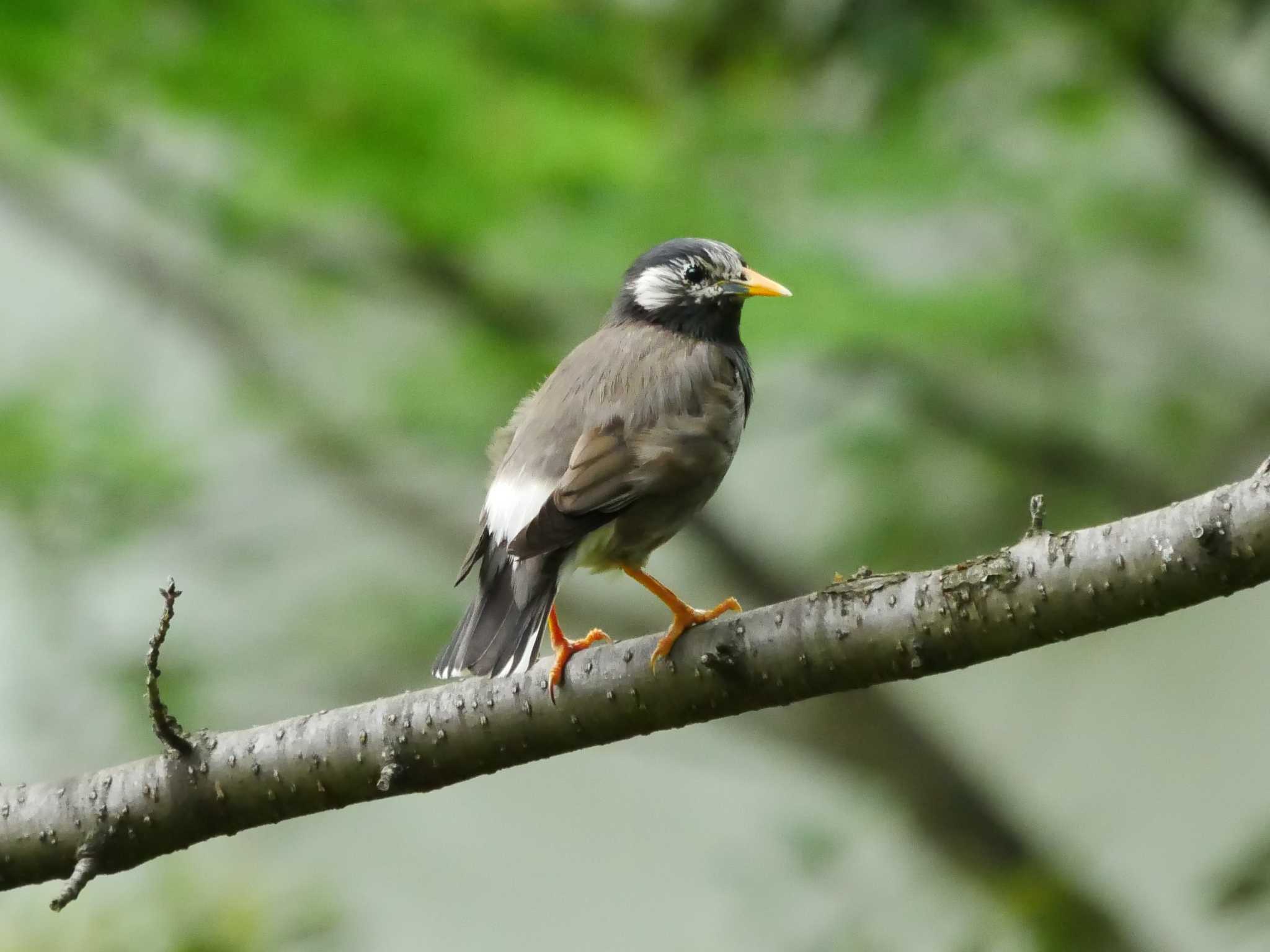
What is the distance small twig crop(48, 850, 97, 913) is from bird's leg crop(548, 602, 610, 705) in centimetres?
100

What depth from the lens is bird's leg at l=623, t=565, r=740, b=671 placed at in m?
2.89

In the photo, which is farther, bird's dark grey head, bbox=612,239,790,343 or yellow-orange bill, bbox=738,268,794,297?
bird's dark grey head, bbox=612,239,790,343

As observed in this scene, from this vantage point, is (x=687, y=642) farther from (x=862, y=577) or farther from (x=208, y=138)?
(x=208, y=138)

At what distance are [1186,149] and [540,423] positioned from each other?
4316mm

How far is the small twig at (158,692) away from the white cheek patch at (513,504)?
32.2 inches

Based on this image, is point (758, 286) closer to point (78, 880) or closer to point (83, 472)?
point (78, 880)

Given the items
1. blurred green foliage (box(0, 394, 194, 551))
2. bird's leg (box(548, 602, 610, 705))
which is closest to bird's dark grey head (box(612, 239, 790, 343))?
bird's leg (box(548, 602, 610, 705))

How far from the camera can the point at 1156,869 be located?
10.3 m

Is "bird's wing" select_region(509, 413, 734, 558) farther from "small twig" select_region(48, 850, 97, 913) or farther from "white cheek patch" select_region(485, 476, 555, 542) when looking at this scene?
"small twig" select_region(48, 850, 97, 913)

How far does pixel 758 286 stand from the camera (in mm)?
4098

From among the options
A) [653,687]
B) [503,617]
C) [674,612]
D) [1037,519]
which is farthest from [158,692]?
[1037,519]

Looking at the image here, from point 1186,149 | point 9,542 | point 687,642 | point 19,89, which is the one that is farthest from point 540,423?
point 9,542

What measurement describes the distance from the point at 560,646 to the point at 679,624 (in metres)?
0.41

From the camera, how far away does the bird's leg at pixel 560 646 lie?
2.97 metres
